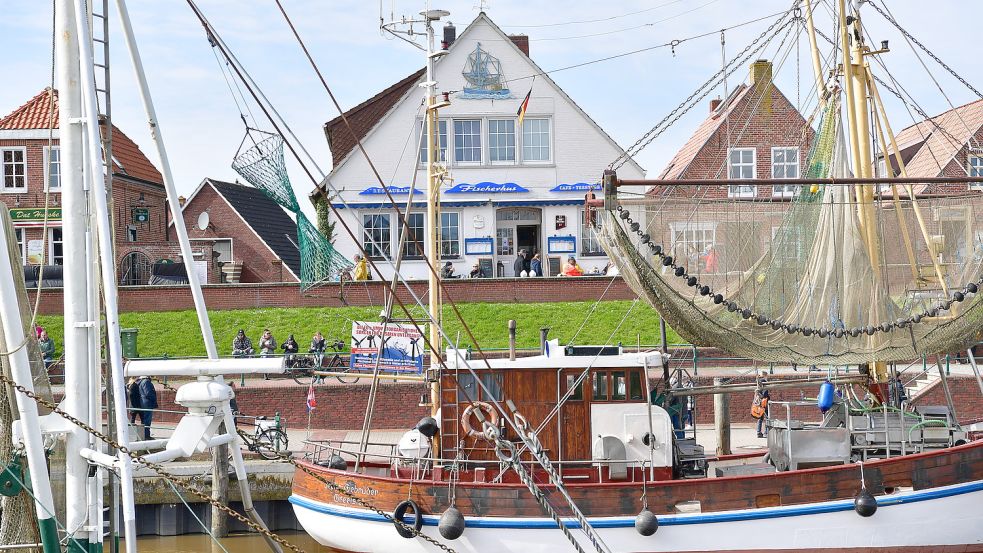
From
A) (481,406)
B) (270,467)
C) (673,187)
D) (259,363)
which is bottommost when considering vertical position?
(270,467)

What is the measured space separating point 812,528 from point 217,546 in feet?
32.6

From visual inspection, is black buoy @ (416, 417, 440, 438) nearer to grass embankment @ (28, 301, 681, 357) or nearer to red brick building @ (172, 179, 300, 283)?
grass embankment @ (28, 301, 681, 357)

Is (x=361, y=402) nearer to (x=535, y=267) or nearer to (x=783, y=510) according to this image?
(x=535, y=267)

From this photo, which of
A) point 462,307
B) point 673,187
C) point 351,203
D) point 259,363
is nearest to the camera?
point 259,363

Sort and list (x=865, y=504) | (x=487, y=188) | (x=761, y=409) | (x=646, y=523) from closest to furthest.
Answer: (x=865, y=504) → (x=646, y=523) → (x=761, y=409) → (x=487, y=188)

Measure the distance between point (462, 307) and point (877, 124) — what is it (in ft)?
49.8

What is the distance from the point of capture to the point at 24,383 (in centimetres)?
903

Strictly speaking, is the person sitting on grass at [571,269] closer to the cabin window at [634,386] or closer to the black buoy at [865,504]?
the cabin window at [634,386]

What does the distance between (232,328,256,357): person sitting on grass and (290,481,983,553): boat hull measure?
1270 centimetres

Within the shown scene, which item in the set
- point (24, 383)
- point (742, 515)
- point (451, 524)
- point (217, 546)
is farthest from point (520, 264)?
point (24, 383)

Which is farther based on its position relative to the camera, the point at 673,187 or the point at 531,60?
the point at 531,60

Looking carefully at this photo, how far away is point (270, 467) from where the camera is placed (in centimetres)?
2003

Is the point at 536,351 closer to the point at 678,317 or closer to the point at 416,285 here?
the point at 416,285

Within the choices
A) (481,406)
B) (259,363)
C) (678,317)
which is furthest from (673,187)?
(259,363)
